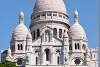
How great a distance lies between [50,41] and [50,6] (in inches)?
354

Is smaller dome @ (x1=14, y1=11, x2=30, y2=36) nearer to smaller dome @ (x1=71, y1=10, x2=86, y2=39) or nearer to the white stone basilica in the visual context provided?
the white stone basilica

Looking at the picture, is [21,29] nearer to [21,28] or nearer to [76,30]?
[21,28]

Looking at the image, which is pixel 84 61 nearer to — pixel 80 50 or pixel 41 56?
pixel 80 50

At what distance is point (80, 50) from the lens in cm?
5206

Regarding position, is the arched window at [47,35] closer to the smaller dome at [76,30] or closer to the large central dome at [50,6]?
the smaller dome at [76,30]

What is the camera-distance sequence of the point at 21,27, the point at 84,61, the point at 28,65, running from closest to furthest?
the point at 28,65 < the point at 84,61 < the point at 21,27

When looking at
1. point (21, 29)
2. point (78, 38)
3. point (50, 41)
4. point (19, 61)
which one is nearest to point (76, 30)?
point (78, 38)

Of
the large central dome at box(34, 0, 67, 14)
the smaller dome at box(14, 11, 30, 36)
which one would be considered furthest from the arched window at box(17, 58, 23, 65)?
the large central dome at box(34, 0, 67, 14)

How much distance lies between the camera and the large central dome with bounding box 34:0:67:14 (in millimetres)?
55625

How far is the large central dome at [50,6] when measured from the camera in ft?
182

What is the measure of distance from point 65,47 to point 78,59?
14.1 ft

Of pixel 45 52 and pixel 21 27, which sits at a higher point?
pixel 21 27

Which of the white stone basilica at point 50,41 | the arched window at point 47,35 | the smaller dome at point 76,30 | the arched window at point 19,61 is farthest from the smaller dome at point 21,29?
the smaller dome at point 76,30

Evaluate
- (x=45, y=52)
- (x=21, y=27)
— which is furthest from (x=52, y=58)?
(x=21, y=27)
